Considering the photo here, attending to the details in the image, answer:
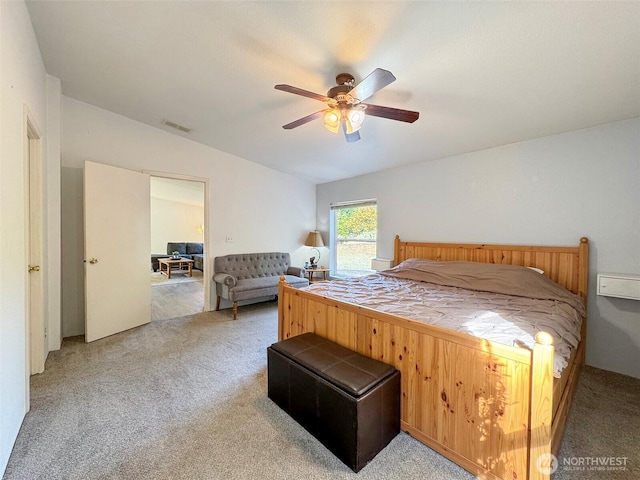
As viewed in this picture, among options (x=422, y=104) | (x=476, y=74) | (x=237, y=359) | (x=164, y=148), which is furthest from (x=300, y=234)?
(x=476, y=74)

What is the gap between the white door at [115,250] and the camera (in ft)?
9.98

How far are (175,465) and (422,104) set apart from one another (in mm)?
3089

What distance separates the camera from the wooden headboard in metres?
2.54

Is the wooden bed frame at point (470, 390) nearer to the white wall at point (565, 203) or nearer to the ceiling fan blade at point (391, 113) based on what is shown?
Answer: the white wall at point (565, 203)

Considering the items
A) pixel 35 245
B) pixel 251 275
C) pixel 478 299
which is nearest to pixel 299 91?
pixel 478 299

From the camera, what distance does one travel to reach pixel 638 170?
2.31 metres

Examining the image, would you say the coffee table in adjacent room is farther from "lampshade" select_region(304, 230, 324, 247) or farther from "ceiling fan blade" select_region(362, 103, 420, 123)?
"ceiling fan blade" select_region(362, 103, 420, 123)

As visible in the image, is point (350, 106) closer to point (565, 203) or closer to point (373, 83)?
point (373, 83)

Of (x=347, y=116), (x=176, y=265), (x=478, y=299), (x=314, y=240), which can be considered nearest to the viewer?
(x=347, y=116)

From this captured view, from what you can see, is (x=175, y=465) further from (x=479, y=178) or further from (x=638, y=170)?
(x=638, y=170)

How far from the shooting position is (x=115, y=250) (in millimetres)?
3268

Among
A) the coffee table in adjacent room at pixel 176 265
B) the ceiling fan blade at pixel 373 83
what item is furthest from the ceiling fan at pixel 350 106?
Answer: the coffee table in adjacent room at pixel 176 265

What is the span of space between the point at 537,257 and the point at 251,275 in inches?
153

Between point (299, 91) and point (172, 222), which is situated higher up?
point (299, 91)
